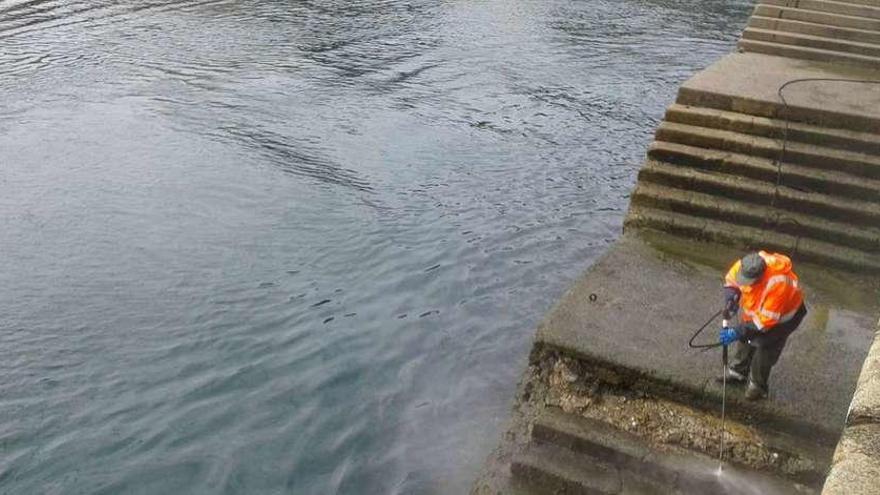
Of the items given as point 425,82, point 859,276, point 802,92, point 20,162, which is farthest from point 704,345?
point 425,82

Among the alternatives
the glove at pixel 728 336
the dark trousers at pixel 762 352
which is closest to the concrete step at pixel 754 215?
the dark trousers at pixel 762 352

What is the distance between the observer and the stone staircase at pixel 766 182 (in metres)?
8.88

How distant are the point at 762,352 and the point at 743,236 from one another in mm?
3096

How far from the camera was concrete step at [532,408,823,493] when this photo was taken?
6191 mm

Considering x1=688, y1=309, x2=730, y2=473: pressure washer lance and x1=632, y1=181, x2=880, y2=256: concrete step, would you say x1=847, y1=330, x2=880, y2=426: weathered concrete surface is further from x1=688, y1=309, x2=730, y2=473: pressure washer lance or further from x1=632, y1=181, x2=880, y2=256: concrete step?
x1=632, y1=181, x2=880, y2=256: concrete step

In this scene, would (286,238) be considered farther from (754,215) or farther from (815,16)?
(815,16)

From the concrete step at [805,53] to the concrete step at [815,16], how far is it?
1.04m

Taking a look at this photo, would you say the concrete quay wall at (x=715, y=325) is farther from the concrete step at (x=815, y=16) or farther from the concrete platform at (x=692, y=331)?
the concrete step at (x=815, y=16)

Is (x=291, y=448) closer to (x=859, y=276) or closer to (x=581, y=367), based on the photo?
(x=581, y=367)

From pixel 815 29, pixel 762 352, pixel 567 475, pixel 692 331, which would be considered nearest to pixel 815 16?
pixel 815 29

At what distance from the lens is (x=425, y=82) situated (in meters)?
18.4

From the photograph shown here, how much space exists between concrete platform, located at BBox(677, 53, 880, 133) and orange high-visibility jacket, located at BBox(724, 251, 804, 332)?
14.8 ft

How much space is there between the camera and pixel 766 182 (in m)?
9.43

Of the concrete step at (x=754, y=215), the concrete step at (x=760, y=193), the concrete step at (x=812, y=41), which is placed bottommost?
the concrete step at (x=754, y=215)
